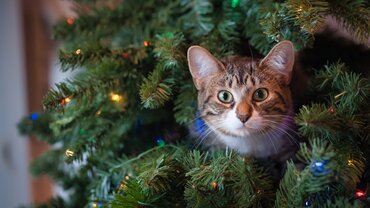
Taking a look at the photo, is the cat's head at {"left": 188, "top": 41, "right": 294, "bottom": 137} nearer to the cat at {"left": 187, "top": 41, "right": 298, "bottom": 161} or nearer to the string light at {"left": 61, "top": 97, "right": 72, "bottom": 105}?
the cat at {"left": 187, "top": 41, "right": 298, "bottom": 161}

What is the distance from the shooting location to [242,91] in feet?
2.34

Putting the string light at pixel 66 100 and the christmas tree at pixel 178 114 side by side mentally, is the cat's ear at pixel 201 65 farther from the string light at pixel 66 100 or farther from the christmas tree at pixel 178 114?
the string light at pixel 66 100

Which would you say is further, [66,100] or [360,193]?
[66,100]

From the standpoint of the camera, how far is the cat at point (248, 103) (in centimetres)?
70

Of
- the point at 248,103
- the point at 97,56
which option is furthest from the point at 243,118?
the point at 97,56

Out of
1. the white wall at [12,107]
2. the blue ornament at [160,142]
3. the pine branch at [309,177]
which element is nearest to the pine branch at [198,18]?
the blue ornament at [160,142]

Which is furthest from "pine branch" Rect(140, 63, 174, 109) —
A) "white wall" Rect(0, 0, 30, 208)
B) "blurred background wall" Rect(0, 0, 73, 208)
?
"white wall" Rect(0, 0, 30, 208)

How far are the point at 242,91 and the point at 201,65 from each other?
3.7 inches

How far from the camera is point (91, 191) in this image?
0.73 m

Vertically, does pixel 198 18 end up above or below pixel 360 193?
above

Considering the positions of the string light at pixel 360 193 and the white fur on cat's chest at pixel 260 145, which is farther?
→ the white fur on cat's chest at pixel 260 145

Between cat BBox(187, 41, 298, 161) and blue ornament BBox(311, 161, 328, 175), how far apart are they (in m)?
0.25

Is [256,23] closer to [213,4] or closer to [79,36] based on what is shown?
[213,4]

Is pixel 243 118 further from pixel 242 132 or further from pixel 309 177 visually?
pixel 309 177
